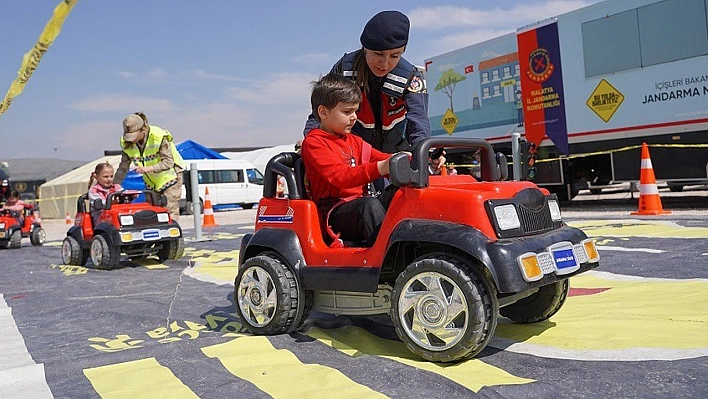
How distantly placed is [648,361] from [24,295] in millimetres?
4417

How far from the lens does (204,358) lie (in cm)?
260

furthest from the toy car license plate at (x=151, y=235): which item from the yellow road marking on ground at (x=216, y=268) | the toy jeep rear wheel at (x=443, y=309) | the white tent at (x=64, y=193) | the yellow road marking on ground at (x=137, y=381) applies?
the white tent at (x=64, y=193)

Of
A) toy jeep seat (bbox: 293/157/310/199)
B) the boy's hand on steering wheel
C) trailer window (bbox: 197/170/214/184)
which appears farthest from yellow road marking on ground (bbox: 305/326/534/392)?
trailer window (bbox: 197/170/214/184)

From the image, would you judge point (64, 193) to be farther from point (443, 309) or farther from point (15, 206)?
point (443, 309)

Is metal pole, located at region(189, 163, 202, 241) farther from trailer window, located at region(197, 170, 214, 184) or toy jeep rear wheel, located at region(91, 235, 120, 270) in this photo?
trailer window, located at region(197, 170, 214, 184)

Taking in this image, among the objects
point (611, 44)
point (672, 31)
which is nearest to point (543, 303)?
point (672, 31)

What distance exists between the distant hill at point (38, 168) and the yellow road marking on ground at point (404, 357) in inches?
1793

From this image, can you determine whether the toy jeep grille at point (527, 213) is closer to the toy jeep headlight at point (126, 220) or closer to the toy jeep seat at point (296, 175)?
the toy jeep seat at point (296, 175)

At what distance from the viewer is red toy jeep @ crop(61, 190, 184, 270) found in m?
6.48

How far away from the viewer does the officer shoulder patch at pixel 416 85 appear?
12.1 feet

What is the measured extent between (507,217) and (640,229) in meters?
4.41

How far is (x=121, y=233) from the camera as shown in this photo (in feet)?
21.1

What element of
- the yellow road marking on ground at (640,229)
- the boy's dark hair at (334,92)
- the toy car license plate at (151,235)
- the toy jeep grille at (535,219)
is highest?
the boy's dark hair at (334,92)

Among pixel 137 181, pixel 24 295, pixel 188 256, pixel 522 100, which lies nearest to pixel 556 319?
pixel 24 295
